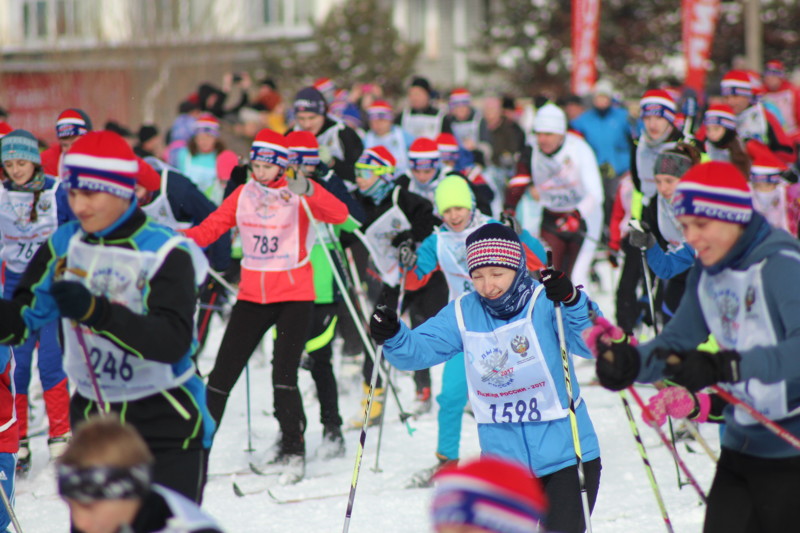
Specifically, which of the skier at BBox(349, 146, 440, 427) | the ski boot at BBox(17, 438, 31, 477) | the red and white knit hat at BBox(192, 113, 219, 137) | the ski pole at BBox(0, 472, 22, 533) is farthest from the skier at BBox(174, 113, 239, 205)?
the ski pole at BBox(0, 472, 22, 533)

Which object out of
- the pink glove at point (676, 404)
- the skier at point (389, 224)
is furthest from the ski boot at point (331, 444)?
the pink glove at point (676, 404)

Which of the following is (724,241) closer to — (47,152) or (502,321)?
(502,321)

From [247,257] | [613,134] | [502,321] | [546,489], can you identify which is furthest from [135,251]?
[613,134]

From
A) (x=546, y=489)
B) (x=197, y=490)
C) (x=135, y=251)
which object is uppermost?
(x=135, y=251)

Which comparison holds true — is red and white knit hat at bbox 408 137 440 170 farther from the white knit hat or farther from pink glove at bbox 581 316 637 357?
pink glove at bbox 581 316 637 357

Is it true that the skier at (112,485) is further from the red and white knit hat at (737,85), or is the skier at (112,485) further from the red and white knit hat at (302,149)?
the red and white knit hat at (737,85)

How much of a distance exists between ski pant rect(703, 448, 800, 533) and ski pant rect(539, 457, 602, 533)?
32.6 inches

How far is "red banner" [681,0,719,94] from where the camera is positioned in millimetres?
18250

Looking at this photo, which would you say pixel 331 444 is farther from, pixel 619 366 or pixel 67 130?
pixel 619 366

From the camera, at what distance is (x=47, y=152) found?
8414 mm

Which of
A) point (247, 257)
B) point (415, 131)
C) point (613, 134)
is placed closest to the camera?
point (247, 257)

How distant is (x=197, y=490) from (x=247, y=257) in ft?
10.3

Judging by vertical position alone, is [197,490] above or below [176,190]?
below

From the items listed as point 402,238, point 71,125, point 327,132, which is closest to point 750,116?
point 327,132
